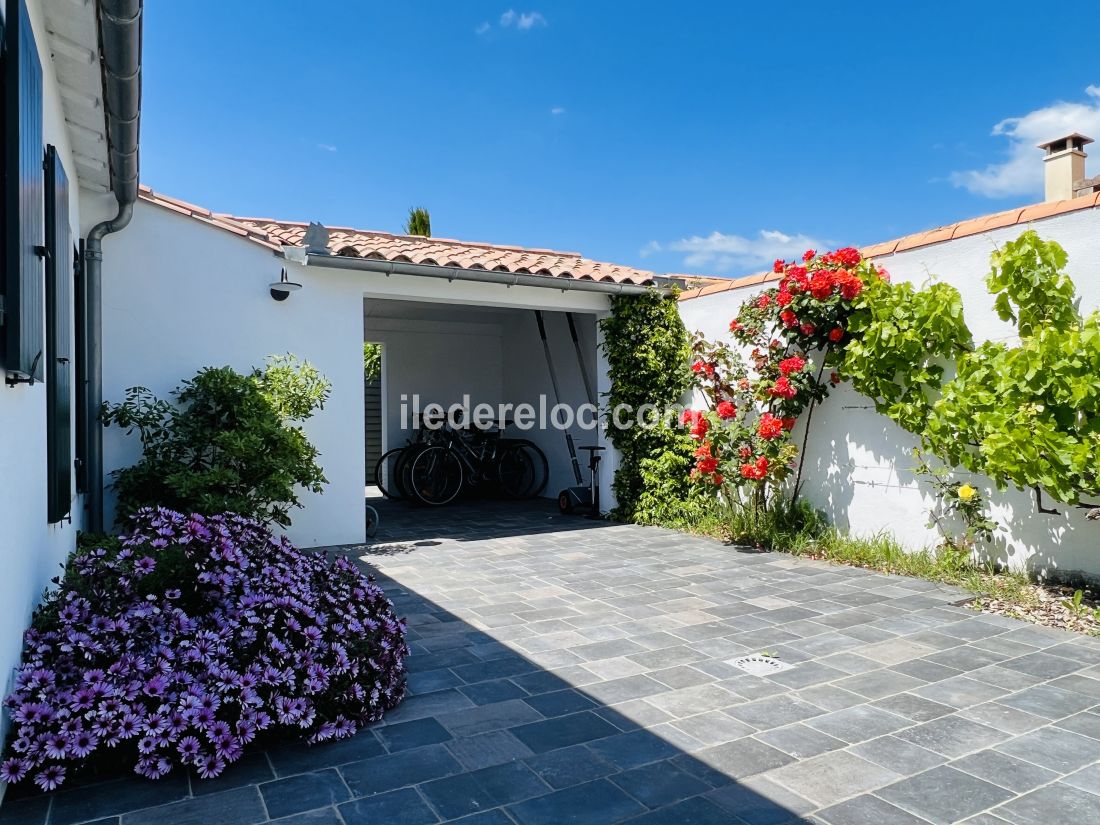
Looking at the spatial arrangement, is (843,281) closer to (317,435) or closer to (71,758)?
(317,435)

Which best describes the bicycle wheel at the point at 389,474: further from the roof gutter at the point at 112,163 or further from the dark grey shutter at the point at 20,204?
the dark grey shutter at the point at 20,204

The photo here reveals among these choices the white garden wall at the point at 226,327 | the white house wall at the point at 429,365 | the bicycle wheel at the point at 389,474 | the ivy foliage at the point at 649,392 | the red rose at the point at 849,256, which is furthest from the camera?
the white house wall at the point at 429,365

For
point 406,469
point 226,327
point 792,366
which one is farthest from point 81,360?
point 792,366

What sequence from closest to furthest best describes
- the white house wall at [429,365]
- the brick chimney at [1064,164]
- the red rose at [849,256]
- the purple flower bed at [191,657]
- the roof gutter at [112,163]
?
1. the purple flower bed at [191,657]
2. the roof gutter at [112,163]
3. the red rose at [849,256]
4. the brick chimney at [1064,164]
5. the white house wall at [429,365]

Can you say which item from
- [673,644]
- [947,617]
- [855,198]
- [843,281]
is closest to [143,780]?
[673,644]

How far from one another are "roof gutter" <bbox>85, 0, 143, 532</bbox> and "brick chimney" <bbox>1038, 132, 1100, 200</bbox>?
887 centimetres

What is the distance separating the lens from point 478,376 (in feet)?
38.0

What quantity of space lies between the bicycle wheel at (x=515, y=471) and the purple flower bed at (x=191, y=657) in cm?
713

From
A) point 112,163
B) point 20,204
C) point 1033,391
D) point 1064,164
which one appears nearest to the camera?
point 20,204

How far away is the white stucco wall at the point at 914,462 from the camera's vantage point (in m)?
4.48

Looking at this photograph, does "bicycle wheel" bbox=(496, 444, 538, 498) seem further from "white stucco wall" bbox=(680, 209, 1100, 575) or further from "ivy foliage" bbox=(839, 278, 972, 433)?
"ivy foliage" bbox=(839, 278, 972, 433)

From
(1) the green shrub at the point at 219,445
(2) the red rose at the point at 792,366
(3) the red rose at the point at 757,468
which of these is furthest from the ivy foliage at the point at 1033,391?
(1) the green shrub at the point at 219,445

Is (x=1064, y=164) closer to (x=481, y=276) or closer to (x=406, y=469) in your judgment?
(x=481, y=276)

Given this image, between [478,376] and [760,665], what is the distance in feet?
28.1
